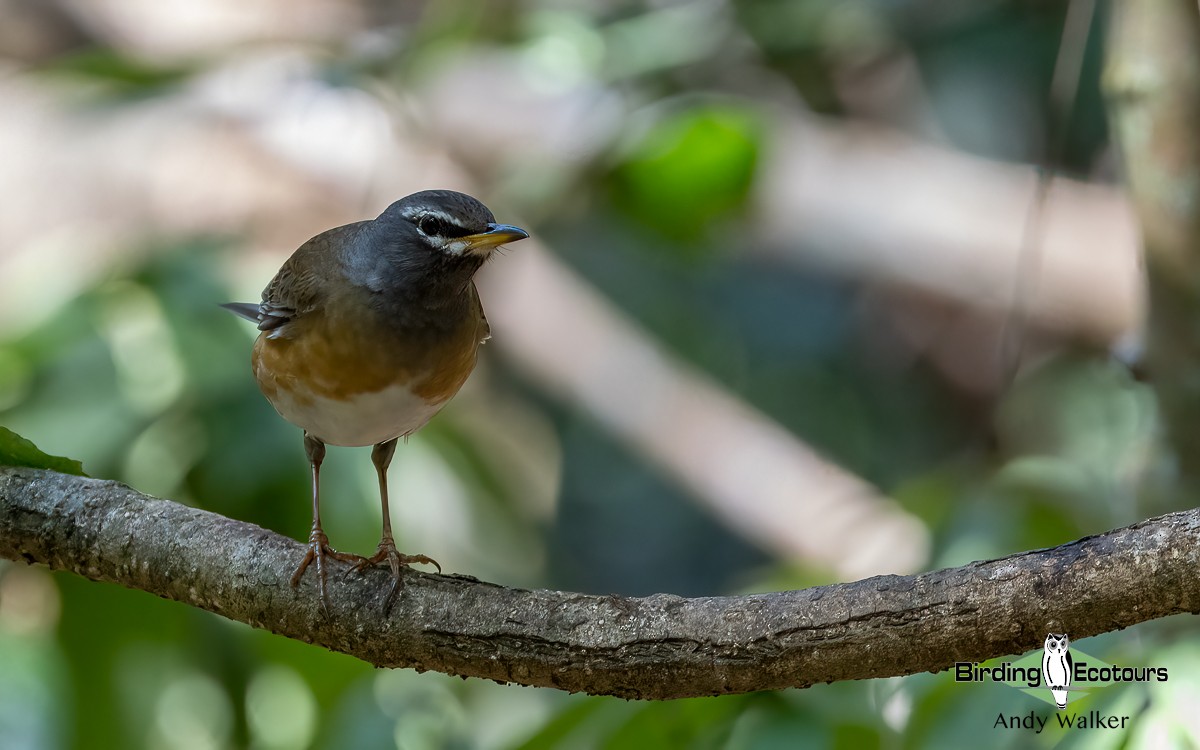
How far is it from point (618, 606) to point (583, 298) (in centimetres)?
459

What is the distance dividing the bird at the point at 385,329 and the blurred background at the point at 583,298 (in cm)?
107

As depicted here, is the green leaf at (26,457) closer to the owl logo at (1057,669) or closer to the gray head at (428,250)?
the gray head at (428,250)

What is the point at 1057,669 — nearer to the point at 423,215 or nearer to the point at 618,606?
the point at 618,606

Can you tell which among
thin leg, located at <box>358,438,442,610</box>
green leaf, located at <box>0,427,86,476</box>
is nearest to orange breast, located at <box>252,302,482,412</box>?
thin leg, located at <box>358,438,442,610</box>

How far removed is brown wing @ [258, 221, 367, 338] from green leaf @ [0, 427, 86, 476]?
750 mm

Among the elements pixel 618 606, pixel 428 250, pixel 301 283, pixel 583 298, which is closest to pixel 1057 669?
pixel 618 606

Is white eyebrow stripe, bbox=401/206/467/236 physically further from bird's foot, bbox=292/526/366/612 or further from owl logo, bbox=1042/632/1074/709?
owl logo, bbox=1042/632/1074/709

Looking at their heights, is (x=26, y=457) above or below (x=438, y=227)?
below

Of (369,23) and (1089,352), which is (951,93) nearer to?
(1089,352)

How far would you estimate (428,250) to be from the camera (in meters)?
3.57

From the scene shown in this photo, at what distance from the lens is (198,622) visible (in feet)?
14.9

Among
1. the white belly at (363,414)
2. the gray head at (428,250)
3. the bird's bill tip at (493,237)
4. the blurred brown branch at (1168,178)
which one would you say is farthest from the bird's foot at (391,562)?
the blurred brown branch at (1168,178)

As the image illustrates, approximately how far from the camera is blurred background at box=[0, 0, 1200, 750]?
4.52m

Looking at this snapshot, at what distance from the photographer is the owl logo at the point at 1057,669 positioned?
8.18 ft
